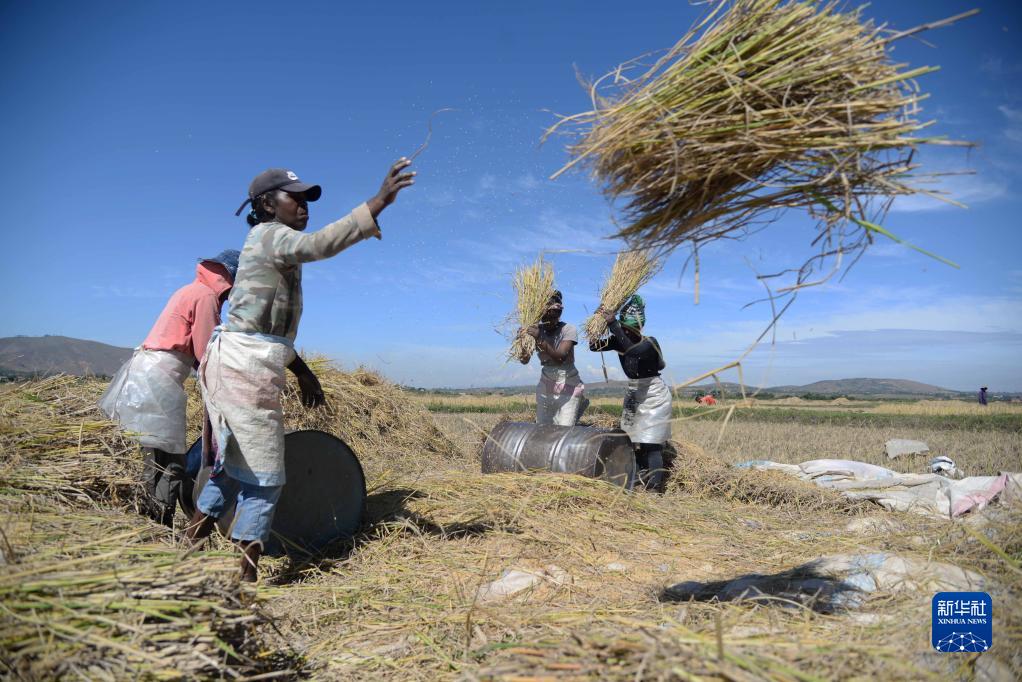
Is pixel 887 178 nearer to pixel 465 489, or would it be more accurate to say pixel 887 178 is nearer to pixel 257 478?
pixel 257 478

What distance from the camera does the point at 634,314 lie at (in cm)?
587

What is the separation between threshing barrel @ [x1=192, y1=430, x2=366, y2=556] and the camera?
324cm

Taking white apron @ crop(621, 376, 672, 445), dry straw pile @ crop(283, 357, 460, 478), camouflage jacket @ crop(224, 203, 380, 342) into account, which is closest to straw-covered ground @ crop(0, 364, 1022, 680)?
white apron @ crop(621, 376, 672, 445)

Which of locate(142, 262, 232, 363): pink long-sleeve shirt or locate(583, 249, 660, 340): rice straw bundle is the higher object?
locate(583, 249, 660, 340): rice straw bundle

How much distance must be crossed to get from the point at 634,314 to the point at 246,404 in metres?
4.04

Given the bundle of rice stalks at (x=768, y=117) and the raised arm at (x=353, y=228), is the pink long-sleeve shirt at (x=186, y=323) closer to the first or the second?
the raised arm at (x=353, y=228)

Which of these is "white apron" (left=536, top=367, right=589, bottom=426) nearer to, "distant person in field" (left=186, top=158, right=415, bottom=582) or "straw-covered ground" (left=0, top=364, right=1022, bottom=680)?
"straw-covered ground" (left=0, top=364, right=1022, bottom=680)

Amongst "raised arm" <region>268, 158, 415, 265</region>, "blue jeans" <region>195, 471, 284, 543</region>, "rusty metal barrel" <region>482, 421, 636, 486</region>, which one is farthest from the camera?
"rusty metal barrel" <region>482, 421, 636, 486</region>

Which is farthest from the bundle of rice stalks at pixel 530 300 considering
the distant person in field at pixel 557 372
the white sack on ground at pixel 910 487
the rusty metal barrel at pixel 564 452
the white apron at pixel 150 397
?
the white apron at pixel 150 397

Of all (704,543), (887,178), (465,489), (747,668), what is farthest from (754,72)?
(465,489)

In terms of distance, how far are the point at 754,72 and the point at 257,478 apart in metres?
2.58

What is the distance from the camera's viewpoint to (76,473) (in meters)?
3.13

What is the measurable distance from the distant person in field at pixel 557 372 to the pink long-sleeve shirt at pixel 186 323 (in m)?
3.41

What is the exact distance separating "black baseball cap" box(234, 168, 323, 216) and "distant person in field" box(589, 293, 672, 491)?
3.32 m
